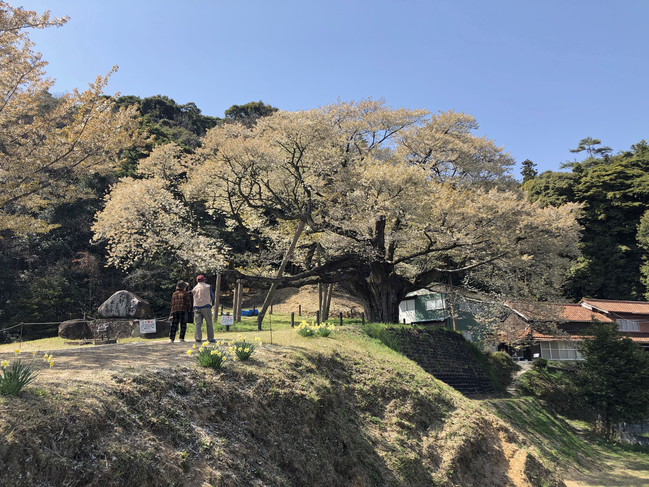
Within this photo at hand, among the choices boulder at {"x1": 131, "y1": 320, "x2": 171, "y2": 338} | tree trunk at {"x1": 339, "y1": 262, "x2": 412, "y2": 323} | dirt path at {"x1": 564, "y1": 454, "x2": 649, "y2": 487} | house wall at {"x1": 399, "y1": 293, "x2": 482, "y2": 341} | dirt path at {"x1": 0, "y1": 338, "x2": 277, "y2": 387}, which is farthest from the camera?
house wall at {"x1": 399, "y1": 293, "x2": 482, "y2": 341}

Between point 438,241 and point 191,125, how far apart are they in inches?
1658

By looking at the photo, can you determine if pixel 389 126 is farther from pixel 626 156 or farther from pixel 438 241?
pixel 626 156

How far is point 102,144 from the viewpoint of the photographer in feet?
38.0

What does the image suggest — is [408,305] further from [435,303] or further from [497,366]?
[497,366]

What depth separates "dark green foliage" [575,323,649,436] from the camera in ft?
66.4

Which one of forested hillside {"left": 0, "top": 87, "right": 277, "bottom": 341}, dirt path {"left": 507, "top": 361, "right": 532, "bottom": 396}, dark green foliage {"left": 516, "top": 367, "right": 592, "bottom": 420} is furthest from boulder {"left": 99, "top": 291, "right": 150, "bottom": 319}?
dark green foliage {"left": 516, "top": 367, "right": 592, "bottom": 420}

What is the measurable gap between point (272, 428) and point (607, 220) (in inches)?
1715

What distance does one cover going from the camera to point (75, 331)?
1758 cm

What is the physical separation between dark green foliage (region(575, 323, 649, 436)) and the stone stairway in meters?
4.97

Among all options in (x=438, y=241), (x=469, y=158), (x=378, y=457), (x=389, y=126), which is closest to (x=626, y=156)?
(x=469, y=158)

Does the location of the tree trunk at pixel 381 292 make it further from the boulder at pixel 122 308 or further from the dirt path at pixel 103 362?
the dirt path at pixel 103 362

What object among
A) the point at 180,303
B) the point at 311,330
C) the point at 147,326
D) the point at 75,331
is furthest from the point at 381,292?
the point at 75,331

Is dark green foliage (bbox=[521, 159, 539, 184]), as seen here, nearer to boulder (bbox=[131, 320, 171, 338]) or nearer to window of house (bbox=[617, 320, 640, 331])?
window of house (bbox=[617, 320, 640, 331])

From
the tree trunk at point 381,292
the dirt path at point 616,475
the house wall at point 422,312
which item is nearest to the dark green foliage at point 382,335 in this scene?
the tree trunk at point 381,292
